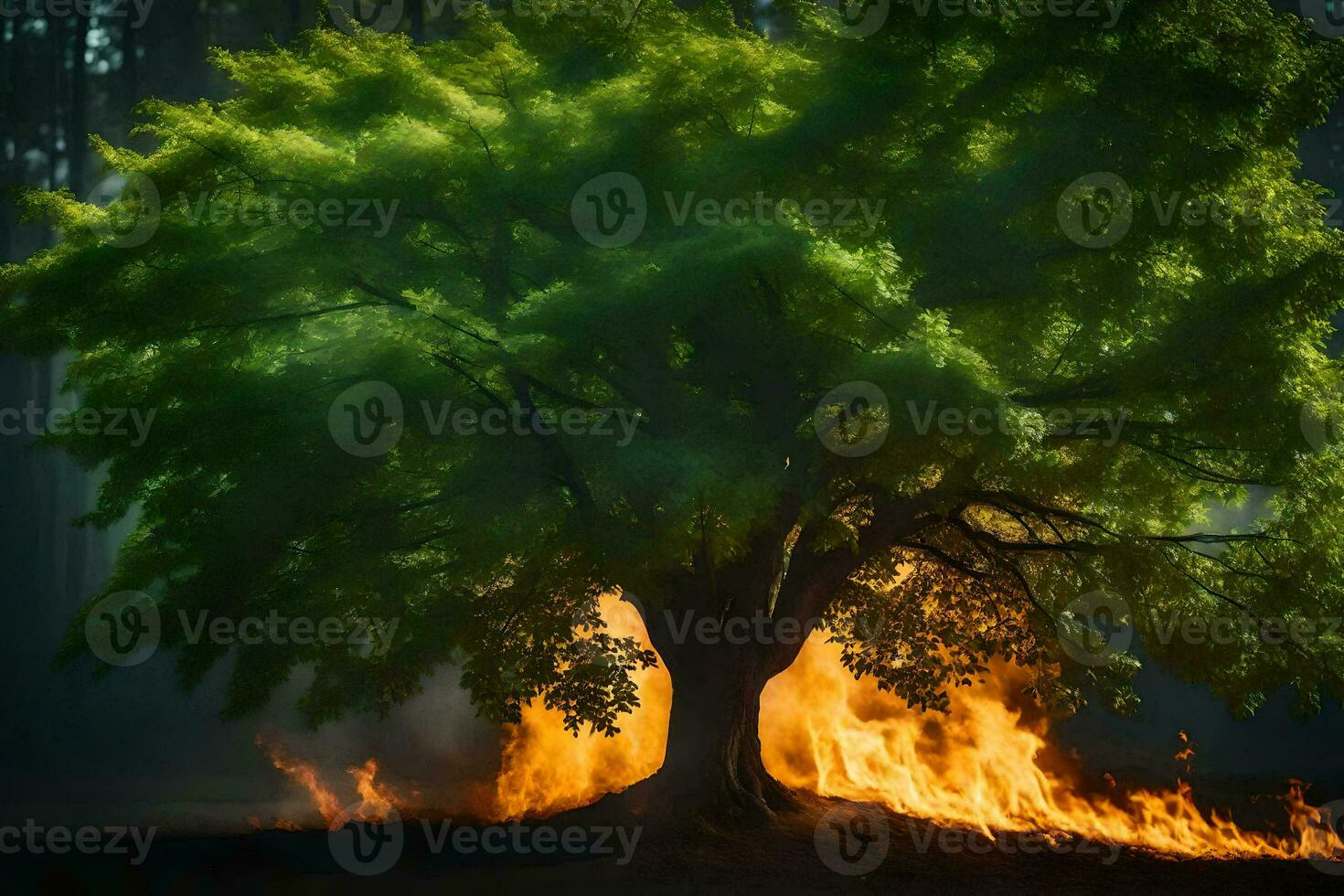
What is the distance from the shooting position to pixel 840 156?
10695mm

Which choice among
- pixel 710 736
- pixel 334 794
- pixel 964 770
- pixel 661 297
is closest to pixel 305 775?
pixel 334 794

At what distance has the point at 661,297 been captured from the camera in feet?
32.3

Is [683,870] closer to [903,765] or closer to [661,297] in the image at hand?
[903,765]

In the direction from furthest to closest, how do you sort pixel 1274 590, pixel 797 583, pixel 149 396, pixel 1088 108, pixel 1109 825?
pixel 1109 825 < pixel 797 583 < pixel 1274 590 < pixel 149 396 < pixel 1088 108

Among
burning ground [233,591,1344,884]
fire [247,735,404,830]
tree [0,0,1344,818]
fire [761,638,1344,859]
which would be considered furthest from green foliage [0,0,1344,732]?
fire [247,735,404,830]

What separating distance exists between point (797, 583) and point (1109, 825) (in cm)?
519

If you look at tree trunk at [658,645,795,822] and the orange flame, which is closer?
tree trunk at [658,645,795,822]

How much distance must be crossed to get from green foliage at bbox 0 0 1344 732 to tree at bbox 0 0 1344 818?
0.04 m

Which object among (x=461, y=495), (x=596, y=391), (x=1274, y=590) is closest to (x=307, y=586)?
(x=461, y=495)

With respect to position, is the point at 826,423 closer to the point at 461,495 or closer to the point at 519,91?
the point at 461,495

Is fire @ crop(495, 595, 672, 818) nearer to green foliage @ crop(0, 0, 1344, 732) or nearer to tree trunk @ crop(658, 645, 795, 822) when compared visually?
tree trunk @ crop(658, 645, 795, 822)

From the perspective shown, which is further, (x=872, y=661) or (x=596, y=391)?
(x=872, y=661)

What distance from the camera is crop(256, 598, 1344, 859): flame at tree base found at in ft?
49.4

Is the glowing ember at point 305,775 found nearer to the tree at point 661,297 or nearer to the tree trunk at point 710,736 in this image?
the tree trunk at point 710,736
